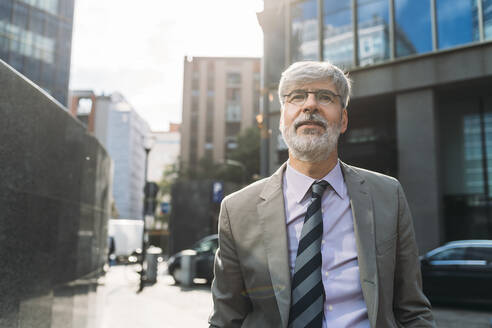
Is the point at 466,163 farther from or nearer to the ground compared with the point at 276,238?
farther from the ground

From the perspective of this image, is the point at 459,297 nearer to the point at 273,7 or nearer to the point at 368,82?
the point at 368,82

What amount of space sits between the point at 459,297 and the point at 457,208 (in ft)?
20.4

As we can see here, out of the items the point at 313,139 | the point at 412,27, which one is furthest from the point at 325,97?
the point at 412,27

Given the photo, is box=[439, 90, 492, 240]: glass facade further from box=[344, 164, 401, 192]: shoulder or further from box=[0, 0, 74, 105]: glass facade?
box=[0, 0, 74, 105]: glass facade

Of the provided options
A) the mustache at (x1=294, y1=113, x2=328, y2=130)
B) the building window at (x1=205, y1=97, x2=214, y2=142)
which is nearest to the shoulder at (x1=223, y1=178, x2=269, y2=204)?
the mustache at (x1=294, y1=113, x2=328, y2=130)

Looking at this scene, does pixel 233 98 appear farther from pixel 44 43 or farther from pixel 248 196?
pixel 248 196

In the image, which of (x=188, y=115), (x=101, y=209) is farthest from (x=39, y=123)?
(x=188, y=115)

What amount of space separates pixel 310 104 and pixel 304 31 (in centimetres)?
1997

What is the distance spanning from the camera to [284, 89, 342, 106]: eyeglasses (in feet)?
7.34

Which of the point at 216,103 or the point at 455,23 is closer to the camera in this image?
the point at 455,23

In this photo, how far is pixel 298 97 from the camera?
7.41 feet

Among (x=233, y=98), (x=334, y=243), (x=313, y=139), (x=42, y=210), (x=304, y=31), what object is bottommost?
(x=334, y=243)

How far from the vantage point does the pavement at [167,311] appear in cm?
879

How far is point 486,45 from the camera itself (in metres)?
16.0
